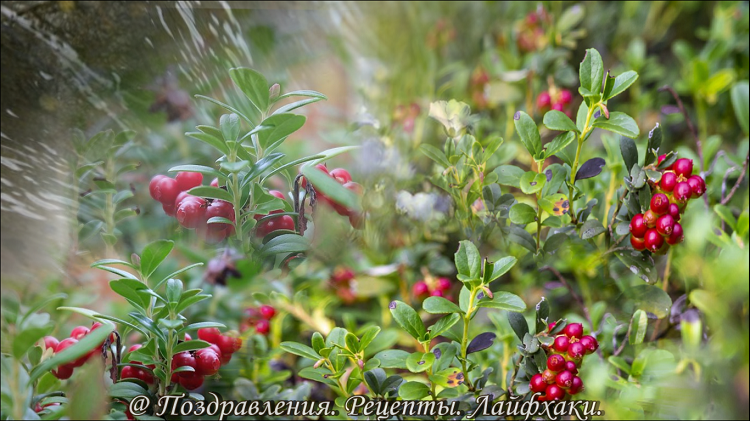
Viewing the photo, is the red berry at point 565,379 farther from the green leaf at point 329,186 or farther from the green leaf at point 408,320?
the green leaf at point 329,186

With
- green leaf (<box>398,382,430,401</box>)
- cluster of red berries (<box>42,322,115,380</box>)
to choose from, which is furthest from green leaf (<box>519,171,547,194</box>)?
cluster of red berries (<box>42,322,115,380</box>)

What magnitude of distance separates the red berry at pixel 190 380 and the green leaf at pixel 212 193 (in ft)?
0.63

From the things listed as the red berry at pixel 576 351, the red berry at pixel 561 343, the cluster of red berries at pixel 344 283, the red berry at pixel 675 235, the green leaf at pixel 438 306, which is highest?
the cluster of red berries at pixel 344 283

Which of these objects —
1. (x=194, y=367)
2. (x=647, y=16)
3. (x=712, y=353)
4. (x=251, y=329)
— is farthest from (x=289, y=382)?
(x=647, y=16)

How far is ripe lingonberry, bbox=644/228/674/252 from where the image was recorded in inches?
21.3

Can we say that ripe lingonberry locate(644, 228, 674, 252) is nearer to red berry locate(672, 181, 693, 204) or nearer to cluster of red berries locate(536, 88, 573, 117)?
red berry locate(672, 181, 693, 204)

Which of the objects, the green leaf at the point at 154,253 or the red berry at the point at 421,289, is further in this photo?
the red berry at the point at 421,289

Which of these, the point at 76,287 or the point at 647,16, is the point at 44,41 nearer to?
the point at 76,287

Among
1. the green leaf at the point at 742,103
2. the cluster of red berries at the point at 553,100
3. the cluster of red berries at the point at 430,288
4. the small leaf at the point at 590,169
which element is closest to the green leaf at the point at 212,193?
the small leaf at the point at 590,169

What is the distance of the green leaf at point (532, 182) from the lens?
56cm

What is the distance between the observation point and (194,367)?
0.55 meters

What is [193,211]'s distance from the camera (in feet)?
1.72

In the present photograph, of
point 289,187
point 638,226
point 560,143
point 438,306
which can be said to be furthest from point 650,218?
point 289,187

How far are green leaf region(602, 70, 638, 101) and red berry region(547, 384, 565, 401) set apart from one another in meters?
0.29
